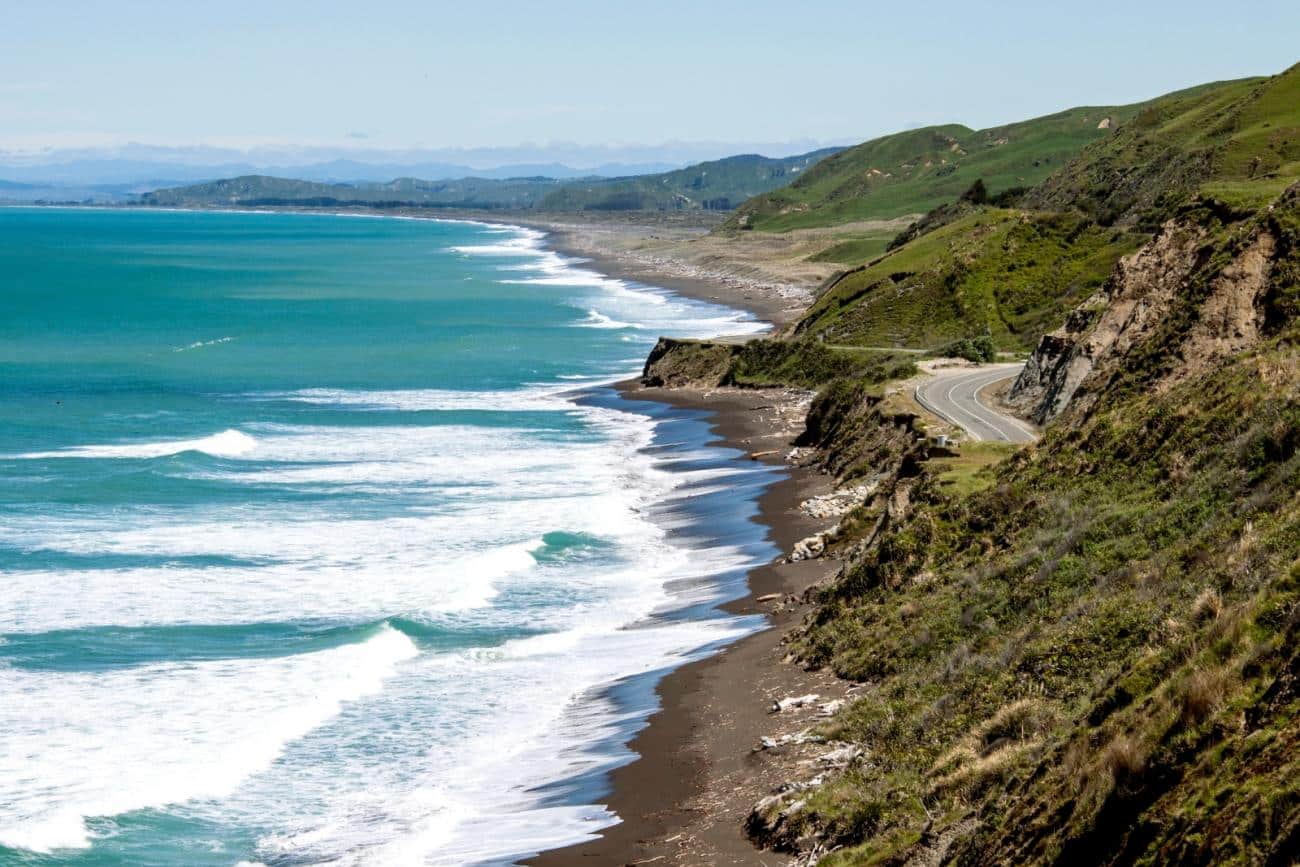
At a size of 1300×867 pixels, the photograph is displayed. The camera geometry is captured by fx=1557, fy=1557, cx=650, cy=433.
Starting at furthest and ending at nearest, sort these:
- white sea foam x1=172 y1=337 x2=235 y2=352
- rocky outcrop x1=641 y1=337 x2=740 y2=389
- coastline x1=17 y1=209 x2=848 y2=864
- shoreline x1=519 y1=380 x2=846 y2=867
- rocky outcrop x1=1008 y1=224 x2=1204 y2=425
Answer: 1. white sea foam x1=172 y1=337 x2=235 y2=352
2. rocky outcrop x1=641 y1=337 x2=740 y2=389
3. rocky outcrop x1=1008 y1=224 x2=1204 y2=425
4. coastline x1=17 y1=209 x2=848 y2=864
5. shoreline x1=519 y1=380 x2=846 y2=867

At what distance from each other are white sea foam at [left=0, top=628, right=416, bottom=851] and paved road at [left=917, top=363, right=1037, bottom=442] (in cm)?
2020

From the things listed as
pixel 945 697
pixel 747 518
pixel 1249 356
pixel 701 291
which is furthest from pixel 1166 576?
pixel 701 291

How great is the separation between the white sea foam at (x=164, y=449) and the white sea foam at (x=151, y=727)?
30.6 metres

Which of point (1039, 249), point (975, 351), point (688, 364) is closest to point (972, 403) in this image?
point (975, 351)

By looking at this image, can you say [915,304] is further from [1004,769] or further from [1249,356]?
[1004,769]

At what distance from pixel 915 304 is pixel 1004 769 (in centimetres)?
7485

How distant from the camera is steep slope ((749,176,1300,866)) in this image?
531 inches

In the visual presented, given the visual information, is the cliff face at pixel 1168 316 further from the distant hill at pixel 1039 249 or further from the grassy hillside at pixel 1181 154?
the grassy hillside at pixel 1181 154

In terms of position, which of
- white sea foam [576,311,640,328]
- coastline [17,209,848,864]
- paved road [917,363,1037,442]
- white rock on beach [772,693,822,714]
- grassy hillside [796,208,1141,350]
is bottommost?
coastline [17,209,848,864]

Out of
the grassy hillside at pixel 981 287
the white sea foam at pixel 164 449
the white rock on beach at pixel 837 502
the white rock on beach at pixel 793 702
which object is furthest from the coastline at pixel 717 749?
the grassy hillside at pixel 981 287

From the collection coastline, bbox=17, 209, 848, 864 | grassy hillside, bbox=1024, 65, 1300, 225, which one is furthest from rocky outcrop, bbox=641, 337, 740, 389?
coastline, bbox=17, 209, 848, 864

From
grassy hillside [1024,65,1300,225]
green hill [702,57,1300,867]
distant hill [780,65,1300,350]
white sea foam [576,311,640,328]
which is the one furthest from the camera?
white sea foam [576,311,640,328]

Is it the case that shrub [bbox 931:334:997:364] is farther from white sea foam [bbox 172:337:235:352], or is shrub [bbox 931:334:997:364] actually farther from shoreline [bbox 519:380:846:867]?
white sea foam [bbox 172:337:235:352]

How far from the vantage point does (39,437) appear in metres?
69.9
